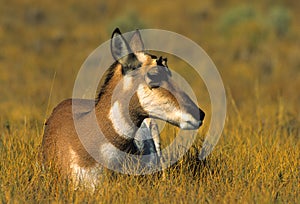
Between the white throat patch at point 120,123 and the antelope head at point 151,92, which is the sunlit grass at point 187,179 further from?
the antelope head at point 151,92

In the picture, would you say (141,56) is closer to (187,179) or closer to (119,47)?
(119,47)

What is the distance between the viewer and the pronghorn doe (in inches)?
199

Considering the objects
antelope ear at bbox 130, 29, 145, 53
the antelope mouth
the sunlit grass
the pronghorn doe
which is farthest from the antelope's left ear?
the sunlit grass

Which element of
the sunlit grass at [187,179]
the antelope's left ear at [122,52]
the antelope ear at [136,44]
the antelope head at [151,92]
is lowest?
the sunlit grass at [187,179]

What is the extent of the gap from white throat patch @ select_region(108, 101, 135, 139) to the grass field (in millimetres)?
419

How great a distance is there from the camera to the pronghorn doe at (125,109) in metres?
5.05

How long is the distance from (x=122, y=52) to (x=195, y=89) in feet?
36.1

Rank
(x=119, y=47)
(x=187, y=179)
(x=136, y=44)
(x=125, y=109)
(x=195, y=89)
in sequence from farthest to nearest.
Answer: (x=195, y=89) < (x=187, y=179) < (x=136, y=44) < (x=125, y=109) < (x=119, y=47)

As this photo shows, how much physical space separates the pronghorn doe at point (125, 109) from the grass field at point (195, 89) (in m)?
0.20

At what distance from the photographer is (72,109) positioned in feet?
19.7

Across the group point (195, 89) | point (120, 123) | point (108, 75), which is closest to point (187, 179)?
point (120, 123)

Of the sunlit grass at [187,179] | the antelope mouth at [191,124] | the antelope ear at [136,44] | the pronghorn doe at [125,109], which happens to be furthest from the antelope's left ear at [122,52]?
the sunlit grass at [187,179]

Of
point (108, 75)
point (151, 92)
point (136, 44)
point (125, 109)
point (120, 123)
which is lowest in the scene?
point (120, 123)

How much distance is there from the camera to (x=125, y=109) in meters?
5.13
